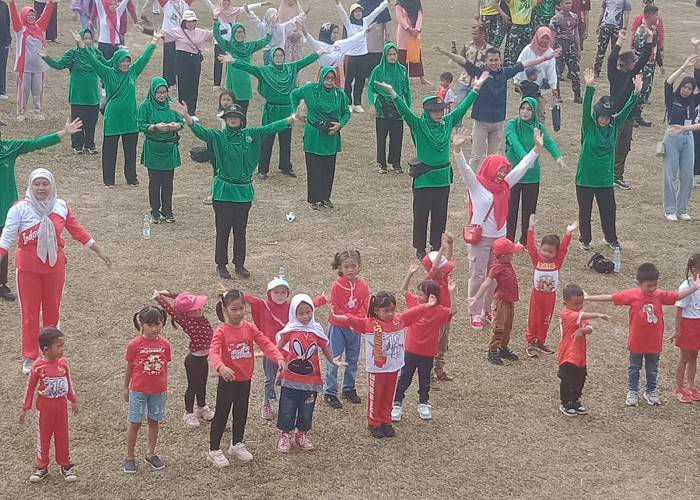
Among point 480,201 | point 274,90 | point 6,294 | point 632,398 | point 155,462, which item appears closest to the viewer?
point 155,462

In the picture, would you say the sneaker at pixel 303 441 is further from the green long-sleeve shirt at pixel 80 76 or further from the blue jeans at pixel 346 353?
the green long-sleeve shirt at pixel 80 76

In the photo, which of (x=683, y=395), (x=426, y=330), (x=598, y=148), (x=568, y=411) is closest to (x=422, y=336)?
(x=426, y=330)

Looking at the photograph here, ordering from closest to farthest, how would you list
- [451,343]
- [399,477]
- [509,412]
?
[399,477]
[509,412]
[451,343]

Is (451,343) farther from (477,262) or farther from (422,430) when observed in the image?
(422,430)

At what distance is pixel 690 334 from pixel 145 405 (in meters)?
5.04

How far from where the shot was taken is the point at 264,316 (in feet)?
28.2

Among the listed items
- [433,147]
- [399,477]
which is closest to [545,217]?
[433,147]

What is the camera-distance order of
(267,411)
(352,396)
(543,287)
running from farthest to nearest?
(543,287)
(352,396)
(267,411)

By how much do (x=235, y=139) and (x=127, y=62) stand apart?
3935 millimetres

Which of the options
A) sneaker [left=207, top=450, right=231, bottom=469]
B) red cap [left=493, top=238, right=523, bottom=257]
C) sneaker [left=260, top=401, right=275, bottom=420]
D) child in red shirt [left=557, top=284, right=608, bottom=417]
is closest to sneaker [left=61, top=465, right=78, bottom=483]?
sneaker [left=207, top=450, right=231, bottom=469]

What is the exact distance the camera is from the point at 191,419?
8.63m

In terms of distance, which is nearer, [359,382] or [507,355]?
[359,382]

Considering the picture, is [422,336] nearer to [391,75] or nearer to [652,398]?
[652,398]

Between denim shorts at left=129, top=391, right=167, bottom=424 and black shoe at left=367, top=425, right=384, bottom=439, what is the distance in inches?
72.3
